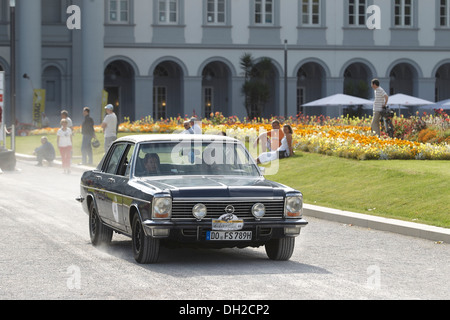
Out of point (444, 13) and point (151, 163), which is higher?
point (444, 13)

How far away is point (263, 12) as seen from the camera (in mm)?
56719

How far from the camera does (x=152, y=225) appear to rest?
1018cm

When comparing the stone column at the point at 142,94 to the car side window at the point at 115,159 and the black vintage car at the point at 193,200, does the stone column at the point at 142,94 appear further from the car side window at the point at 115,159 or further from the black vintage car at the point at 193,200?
the black vintage car at the point at 193,200

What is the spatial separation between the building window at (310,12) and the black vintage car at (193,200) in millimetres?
46394

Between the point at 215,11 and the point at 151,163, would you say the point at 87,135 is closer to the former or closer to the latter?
the point at 151,163

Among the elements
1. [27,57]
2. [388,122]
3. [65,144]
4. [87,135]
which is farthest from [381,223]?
[27,57]

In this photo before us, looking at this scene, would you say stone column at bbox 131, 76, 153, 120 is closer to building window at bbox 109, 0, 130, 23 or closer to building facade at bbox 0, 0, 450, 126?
building facade at bbox 0, 0, 450, 126

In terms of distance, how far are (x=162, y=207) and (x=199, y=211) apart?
40 cm

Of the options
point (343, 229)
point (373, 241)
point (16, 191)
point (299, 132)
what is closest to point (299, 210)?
point (373, 241)

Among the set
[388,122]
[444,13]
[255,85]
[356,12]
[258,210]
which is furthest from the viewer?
[444,13]

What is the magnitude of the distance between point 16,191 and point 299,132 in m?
9.26

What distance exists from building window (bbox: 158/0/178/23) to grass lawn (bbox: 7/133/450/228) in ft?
108

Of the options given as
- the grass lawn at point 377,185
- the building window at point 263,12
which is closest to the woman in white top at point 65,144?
the grass lawn at point 377,185

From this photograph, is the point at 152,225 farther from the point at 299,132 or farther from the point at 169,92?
the point at 169,92
